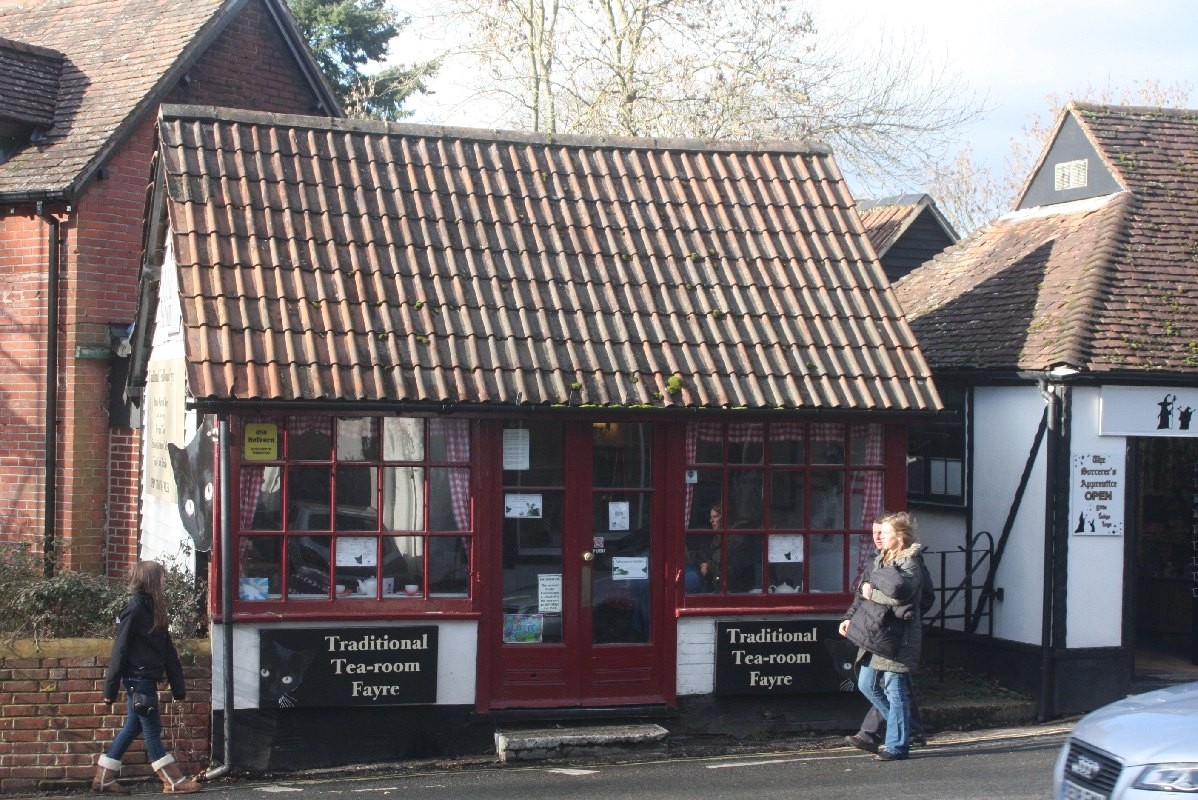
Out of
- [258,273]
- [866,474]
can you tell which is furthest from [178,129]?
[866,474]

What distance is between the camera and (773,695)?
9.92 m

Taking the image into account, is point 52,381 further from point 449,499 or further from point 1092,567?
point 1092,567

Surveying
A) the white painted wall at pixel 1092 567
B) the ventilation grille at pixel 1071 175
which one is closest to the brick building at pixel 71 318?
the white painted wall at pixel 1092 567

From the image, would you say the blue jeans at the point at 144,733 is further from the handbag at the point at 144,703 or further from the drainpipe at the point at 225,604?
the drainpipe at the point at 225,604

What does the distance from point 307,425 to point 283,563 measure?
0.97 meters

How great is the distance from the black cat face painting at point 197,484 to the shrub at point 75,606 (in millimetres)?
372

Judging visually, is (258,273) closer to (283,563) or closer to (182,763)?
(283,563)

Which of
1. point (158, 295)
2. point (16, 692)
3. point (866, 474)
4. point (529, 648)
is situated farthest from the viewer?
point (158, 295)

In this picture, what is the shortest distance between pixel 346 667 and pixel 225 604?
947mm

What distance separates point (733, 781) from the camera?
867 centimetres

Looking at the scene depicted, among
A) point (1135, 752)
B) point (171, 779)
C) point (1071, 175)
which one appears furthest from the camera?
point (1071, 175)

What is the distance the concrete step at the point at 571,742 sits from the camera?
9.11m

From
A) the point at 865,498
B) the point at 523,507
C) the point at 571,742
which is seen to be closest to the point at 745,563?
the point at 865,498

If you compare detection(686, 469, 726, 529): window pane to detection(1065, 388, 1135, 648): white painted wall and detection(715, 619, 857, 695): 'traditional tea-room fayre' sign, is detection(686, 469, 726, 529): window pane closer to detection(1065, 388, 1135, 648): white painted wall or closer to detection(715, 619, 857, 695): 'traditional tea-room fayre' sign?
detection(715, 619, 857, 695): 'traditional tea-room fayre' sign
